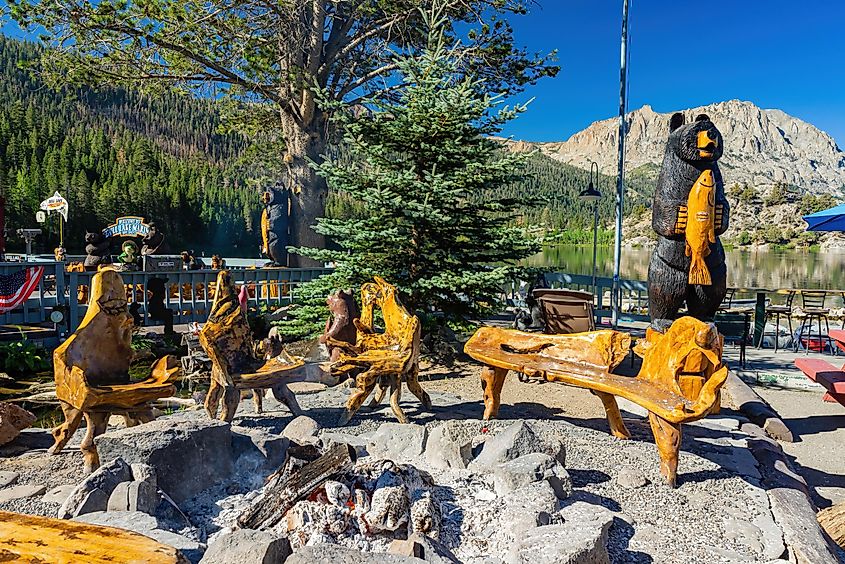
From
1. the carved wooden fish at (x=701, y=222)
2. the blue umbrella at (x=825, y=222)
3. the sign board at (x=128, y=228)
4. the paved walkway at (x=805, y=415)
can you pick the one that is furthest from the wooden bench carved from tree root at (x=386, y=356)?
the sign board at (x=128, y=228)

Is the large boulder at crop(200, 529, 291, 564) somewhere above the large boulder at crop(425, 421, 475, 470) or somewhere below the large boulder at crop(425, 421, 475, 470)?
above

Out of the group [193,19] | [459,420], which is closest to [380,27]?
[193,19]

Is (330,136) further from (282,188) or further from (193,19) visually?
(193,19)

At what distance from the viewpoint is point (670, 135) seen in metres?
5.56

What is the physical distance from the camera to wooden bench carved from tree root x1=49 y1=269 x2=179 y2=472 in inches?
150

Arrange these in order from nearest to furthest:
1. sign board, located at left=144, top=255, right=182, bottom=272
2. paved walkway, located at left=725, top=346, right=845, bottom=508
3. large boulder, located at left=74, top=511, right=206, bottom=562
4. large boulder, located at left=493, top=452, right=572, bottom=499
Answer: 1. large boulder, located at left=74, top=511, right=206, bottom=562
2. large boulder, located at left=493, top=452, right=572, bottom=499
3. paved walkway, located at left=725, top=346, right=845, bottom=508
4. sign board, located at left=144, top=255, right=182, bottom=272

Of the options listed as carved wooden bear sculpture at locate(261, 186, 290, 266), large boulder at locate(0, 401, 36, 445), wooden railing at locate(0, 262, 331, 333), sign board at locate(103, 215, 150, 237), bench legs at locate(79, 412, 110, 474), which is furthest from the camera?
sign board at locate(103, 215, 150, 237)

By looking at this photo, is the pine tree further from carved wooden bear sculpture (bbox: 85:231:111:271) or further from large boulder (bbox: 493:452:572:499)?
carved wooden bear sculpture (bbox: 85:231:111:271)

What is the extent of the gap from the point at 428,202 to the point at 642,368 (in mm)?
4042

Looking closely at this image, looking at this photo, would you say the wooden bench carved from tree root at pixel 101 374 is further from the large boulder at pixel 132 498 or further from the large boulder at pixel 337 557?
the large boulder at pixel 337 557

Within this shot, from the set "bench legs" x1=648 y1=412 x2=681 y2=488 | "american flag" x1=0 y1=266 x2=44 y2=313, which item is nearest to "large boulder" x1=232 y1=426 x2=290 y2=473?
"bench legs" x1=648 y1=412 x2=681 y2=488

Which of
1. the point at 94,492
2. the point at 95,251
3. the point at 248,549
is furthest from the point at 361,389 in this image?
the point at 95,251

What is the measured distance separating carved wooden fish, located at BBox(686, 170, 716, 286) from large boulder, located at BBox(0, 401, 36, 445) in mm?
6184

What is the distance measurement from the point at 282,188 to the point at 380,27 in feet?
14.4
